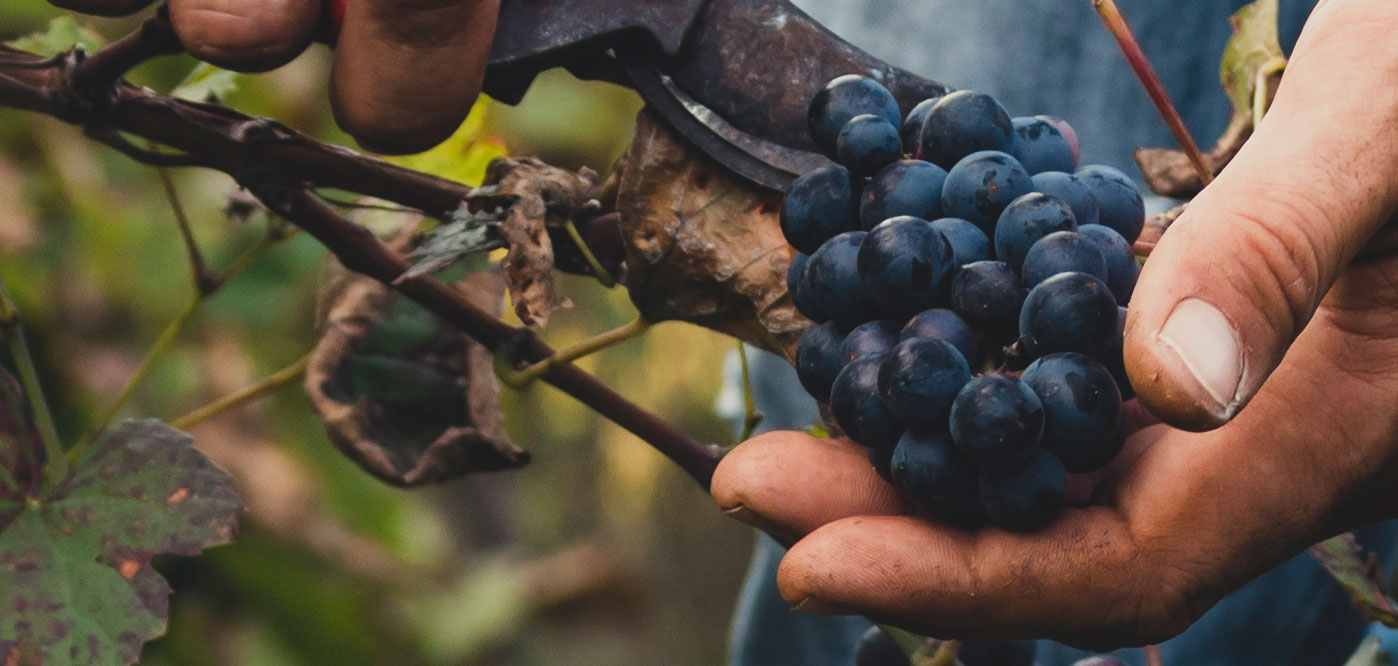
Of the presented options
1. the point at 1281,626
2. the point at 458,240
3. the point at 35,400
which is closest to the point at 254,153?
the point at 458,240

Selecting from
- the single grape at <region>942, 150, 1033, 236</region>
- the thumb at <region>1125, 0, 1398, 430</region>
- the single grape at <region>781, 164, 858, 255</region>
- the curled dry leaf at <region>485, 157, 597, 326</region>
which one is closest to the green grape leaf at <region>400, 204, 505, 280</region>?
the curled dry leaf at <region>485, 157, 597, 326</region>

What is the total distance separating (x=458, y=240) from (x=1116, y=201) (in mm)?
425

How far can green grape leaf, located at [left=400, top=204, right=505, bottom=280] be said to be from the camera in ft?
2.70

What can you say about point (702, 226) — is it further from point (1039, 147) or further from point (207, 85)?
point (207, 85)

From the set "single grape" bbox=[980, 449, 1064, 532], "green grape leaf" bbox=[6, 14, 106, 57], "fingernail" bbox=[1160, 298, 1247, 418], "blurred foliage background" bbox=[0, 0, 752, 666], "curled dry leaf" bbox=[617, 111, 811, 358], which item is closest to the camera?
"fingernail" bbox=[1160, 298, 1247, 418]

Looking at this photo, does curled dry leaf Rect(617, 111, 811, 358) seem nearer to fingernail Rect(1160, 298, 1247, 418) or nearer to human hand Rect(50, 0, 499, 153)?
human hand Rect(50, 0, 499, 153)

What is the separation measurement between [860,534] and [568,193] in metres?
0.36

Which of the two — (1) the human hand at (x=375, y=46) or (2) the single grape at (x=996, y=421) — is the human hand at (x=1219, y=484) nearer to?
(2) the single grape at (x=996, y=421)

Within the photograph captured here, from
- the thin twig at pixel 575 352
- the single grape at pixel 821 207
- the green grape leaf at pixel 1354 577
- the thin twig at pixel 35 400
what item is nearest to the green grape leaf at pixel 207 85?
the thin twig at pixel 35 400

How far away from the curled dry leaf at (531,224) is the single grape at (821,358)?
0.18 metres

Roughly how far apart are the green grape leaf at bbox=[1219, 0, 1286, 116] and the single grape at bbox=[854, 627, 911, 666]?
1.76ft

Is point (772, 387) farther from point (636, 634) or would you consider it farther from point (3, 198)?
point (636, 634)

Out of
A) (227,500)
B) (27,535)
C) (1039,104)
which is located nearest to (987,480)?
(227,500)

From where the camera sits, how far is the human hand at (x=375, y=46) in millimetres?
726
